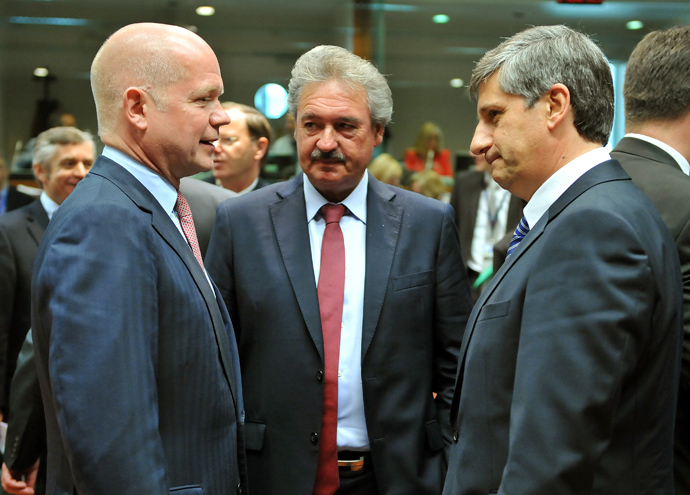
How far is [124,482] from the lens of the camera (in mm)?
1450

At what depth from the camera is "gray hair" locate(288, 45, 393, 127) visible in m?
2.36

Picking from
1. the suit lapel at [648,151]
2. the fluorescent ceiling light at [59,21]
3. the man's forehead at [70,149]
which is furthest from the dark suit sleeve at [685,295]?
the fluorescent ceiling light at [59,21]

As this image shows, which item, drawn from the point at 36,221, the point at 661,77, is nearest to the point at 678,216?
the point at 661,77

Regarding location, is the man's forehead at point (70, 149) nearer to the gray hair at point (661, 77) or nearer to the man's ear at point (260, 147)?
the man's ear at point (260, 147)

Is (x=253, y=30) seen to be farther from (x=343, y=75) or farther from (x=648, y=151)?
(x=648, y=151)

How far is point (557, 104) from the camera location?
1639 mm

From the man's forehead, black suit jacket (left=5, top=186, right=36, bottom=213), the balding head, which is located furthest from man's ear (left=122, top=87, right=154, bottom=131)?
black suit jacket (left=5, top=186, right=36, bottom=213)

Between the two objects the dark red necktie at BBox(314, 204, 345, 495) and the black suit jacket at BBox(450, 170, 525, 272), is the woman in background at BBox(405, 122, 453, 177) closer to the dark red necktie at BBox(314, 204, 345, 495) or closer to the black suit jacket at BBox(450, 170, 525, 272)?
the black suit jacket at BBox(450, 170, 525, 272)

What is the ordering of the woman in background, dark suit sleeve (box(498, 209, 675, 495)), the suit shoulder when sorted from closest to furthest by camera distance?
dark suit sleeve (box(498, 209, 675, 495)) → the suit shoulder → the woman in background

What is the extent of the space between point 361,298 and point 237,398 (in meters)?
0.59

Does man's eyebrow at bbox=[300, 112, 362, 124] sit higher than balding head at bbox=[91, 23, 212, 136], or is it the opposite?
balding head at bbox=[91, 23, 212, 136]

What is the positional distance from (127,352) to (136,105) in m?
0.60

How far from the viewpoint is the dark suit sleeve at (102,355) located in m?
1.45

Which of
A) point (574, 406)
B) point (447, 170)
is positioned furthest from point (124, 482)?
point (447, 170)
